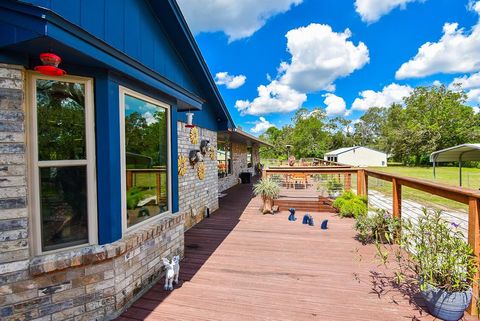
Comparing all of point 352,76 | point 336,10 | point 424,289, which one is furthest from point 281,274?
point 352,76

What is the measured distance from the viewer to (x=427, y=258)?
2570 millimetres

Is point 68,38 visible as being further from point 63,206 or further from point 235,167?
point 235,167

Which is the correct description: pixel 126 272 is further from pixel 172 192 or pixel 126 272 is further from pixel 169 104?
pixel 169 104

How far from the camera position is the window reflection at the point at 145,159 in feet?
9.42

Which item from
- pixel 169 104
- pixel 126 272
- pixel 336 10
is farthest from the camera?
pixel 336 10

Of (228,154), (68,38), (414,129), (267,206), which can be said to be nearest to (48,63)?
(68,38)

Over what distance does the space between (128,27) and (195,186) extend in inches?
147

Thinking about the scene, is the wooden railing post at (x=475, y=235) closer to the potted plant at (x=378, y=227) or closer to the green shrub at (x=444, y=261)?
the green shrub at (x=444, y=261)

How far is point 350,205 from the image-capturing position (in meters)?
6.45

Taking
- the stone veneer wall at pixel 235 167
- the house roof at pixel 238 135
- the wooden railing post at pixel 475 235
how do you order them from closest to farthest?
the wooden railing post at pixel 475 235 < the house roof at pixel 238 135 < the stone veneer wall at pixel 235 167

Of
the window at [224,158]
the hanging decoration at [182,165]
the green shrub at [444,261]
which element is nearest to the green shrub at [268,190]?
the hanging decoration at [182,165]

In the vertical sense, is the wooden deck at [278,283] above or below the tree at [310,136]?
below

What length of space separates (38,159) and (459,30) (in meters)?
30.3

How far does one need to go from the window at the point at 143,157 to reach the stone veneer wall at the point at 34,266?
0.49 meters
